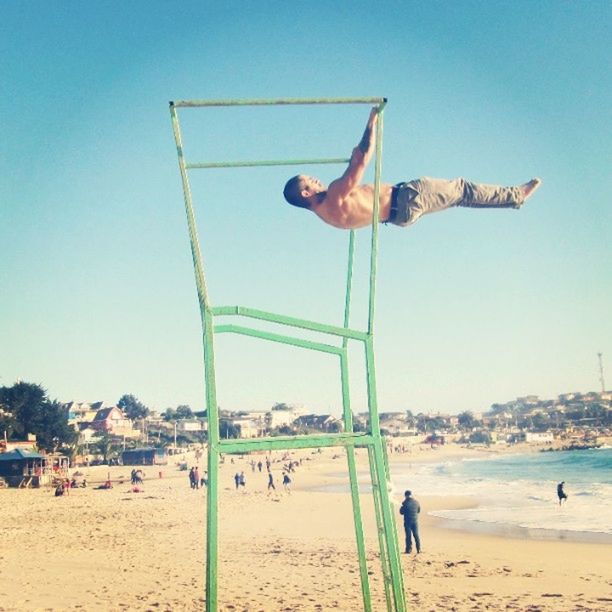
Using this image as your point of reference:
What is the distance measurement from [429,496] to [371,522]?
39.1 feet

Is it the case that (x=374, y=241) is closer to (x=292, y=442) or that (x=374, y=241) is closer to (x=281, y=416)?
(x=292, y=442)

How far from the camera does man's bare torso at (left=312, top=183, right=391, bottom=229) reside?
3.79m

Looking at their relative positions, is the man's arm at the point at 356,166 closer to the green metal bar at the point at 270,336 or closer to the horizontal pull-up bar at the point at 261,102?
the horizontal pull-up bar at the point at 261,102

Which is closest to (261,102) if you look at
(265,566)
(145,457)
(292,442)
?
(292,442)

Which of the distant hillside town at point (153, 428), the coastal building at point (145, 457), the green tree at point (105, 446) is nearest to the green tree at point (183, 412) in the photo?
the distant hillside town at point (153, 428)

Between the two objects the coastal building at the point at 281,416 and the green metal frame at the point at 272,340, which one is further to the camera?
the coastal building at the point at 281,416

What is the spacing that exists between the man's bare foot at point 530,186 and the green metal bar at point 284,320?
1589 millimetres

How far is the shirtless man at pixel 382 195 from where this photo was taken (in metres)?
3.59

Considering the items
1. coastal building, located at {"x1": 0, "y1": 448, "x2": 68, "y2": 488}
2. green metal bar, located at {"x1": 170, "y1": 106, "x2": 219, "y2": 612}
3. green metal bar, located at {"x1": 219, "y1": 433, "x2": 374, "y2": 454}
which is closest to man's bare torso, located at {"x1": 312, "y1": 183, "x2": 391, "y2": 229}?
green metal bar, located at {"x1": 170, "y1": 106, "x2": 219, "y2": 612}

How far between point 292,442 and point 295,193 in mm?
1535

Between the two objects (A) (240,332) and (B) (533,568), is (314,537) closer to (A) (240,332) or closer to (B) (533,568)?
(B) (533,568)

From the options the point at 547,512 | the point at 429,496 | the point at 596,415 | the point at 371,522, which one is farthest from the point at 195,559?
the point at 596,415

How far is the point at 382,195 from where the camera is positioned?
13.3ft

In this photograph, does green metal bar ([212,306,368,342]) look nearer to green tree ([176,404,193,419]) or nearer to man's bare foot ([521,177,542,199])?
man's bare foot ([521,177,542,199])
